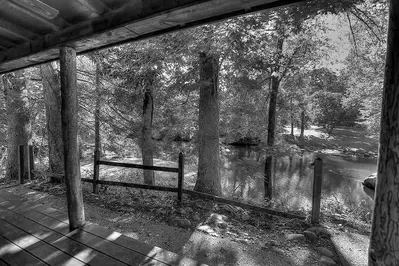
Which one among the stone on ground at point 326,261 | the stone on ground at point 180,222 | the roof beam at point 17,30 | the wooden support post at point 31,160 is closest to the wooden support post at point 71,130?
the roof beam at point 17,30

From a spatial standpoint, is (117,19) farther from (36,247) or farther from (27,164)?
(27,164)

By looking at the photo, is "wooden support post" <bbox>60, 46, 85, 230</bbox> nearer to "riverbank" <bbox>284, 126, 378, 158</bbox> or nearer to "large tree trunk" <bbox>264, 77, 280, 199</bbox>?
"large tree trunk" <bbox>264, 77, 280, 199</bbox>

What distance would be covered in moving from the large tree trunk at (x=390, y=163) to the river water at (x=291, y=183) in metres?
6.04

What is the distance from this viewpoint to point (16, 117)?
685 centimetres

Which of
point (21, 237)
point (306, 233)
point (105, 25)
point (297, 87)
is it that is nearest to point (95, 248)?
point (21, 237)

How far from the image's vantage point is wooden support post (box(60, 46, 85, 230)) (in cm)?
276

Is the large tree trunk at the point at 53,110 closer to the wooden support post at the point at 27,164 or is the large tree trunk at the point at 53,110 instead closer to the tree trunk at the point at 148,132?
the wooden support post at the point at 27,164

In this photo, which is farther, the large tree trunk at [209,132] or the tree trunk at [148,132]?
the tree trunk at [148,132]

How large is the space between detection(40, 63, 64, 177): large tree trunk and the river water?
204 inches

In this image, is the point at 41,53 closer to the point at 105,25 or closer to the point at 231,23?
the point at 105,25

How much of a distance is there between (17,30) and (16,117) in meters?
5.49

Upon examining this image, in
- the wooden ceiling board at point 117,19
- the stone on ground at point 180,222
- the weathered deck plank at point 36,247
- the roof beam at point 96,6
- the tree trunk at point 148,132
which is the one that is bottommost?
the stone on ground at point 180,222

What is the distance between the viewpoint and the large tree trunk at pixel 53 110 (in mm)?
5973

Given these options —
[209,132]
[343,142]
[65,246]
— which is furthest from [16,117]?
[343,142]
